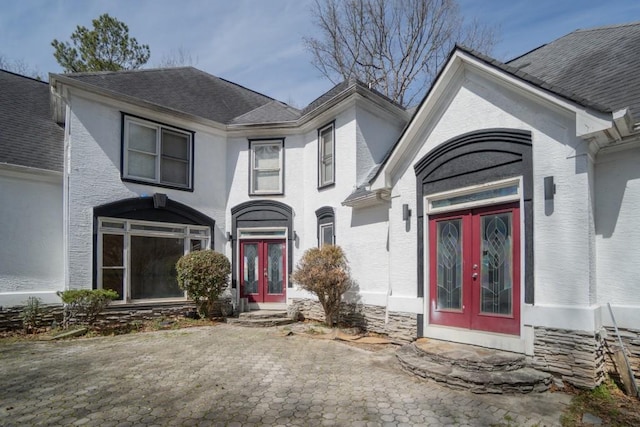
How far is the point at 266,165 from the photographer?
12281mm

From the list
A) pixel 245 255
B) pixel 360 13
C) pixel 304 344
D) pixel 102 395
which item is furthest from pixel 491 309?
pixel 360 13

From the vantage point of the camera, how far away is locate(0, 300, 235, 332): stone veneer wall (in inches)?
353

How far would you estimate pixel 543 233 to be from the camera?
18.1ft

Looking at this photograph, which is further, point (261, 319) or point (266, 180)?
point (266, 180)

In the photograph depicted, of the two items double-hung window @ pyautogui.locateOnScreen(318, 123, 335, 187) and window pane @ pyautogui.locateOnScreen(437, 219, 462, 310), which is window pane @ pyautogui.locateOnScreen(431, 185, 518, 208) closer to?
window pane @ pyautogui.locateOnScreen(437, 219, 462, 310)

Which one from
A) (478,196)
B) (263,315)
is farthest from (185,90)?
(478,196)

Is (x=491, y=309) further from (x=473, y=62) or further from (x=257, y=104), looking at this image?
(x=257, y=104)

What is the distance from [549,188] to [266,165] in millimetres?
8547

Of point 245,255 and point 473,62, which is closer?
point 473,62

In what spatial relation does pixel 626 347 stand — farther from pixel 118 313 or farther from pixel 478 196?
pixel 118 313

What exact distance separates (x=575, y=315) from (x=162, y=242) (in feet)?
32.4

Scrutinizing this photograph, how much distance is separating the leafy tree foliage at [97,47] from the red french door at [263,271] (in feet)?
40.4

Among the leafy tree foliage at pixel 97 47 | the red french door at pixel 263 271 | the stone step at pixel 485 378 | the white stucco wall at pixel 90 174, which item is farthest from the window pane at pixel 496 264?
the leafy tree foliage at pixel 97 47

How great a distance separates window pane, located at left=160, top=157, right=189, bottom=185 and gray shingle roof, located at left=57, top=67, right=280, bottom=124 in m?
1.59
